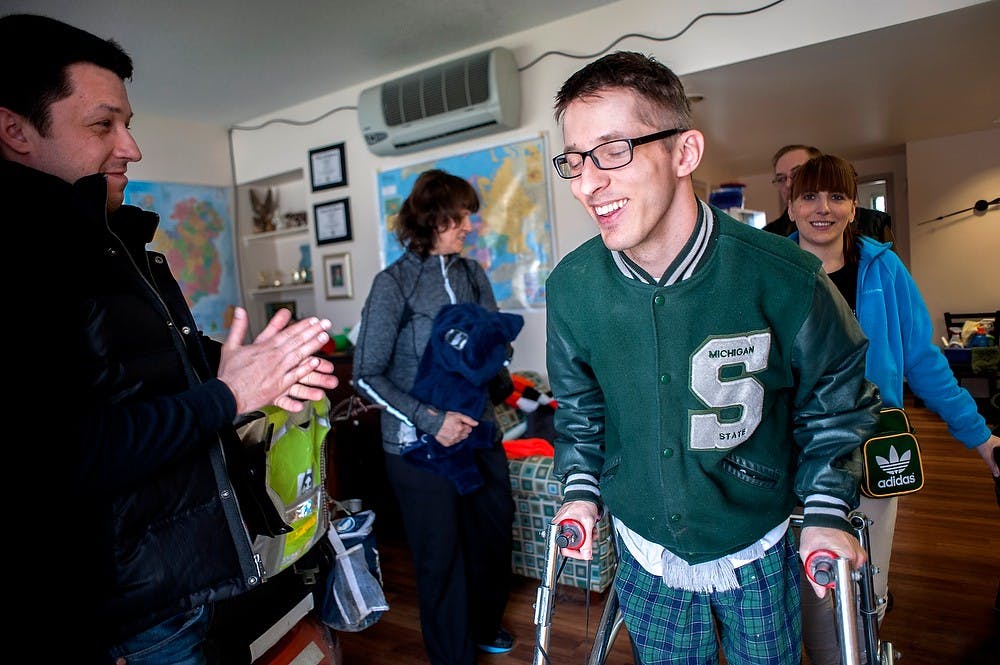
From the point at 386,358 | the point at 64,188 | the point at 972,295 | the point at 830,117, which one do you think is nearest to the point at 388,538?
the point at 386,358

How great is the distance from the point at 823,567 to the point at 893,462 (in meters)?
0.60

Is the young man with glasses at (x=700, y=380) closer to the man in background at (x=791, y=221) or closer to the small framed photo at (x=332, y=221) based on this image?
the man in background at (x=791, y=221)

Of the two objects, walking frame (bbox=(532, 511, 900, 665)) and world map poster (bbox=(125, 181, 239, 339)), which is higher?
world map poster (bbox=(125, 181, 239, 339))

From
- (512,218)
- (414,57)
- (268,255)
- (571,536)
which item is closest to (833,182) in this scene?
(571,536)

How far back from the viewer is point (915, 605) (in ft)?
7.93

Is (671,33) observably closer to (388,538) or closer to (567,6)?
(567,6)

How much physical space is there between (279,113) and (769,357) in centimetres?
478

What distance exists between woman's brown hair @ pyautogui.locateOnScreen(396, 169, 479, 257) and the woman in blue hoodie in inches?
42.3

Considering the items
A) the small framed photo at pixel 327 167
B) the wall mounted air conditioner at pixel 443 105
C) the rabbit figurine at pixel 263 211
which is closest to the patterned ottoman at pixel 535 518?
the wall mounted air conditioner at pixel 443 105

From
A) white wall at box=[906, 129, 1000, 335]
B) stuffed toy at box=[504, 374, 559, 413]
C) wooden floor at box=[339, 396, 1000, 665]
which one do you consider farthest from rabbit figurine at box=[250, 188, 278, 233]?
white wall at box=[906, 129, 1000, 335]

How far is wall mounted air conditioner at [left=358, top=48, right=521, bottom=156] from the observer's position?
360 centimetres

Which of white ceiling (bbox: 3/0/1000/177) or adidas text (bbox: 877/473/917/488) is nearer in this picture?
A: adidas text (bbox: 877/473/917/488)

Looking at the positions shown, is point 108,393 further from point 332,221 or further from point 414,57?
point 332,221

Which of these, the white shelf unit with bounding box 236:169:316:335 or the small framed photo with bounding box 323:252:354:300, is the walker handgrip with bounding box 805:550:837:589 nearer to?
the small framed photo with bounding box 323:252:354:300
